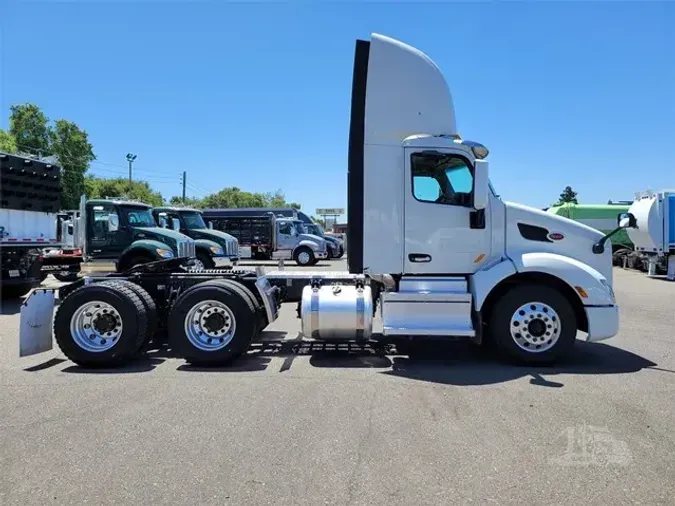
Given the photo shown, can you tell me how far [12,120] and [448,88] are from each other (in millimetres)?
47758

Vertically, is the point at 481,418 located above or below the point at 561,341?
below

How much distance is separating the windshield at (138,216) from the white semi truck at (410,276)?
939cm

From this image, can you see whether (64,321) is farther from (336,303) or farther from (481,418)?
(481,418)

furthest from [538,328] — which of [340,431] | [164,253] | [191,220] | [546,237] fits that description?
[191,220]

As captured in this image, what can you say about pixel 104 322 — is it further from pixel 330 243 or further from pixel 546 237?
pixel 330 243

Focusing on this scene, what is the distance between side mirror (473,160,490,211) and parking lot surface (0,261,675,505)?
2.16 m

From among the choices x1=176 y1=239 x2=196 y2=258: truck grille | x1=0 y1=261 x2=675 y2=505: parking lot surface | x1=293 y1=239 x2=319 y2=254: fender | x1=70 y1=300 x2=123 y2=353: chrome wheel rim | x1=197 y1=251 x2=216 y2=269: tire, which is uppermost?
x1=293 y1=239 x2=319 y2=254: fender

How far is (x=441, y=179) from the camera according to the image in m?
6.72

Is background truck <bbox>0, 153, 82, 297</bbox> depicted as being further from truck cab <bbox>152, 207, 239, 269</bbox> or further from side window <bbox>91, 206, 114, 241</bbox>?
truck cab <bbox>152, 207, 239, 269</bbox>

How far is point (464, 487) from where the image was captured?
3354 mm

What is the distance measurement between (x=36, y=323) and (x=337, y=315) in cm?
396

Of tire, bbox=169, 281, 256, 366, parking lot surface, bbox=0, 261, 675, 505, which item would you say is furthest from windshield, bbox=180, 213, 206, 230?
tire, bbox=169, 281, 256, 366

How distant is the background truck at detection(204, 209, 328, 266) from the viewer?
92.9 feet

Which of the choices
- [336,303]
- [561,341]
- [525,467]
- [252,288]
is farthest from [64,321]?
[561,341]
